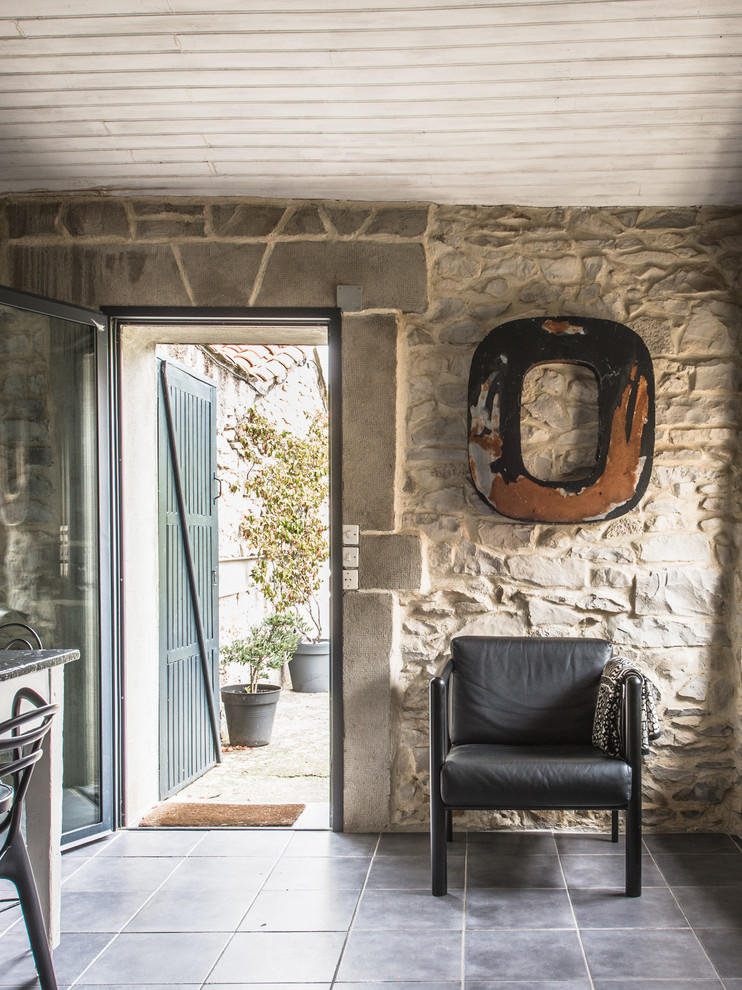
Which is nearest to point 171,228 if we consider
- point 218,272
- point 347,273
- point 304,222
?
point 218,272

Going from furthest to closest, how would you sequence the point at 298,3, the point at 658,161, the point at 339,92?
the point at 658,161
the point at 339,92
the point at 298,3

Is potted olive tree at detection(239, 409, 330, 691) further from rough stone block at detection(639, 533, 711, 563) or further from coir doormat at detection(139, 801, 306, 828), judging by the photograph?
rough stone block at detection(639, 533, 711, 563)

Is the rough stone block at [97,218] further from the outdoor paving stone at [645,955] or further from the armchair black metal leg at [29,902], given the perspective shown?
the outdoor paving stone at [645,955]

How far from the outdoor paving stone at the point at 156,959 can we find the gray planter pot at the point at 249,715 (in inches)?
112

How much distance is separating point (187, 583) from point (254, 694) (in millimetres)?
1158

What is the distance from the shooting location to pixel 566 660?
3.59 meters

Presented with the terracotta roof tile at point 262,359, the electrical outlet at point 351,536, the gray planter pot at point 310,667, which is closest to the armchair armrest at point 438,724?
the electrical outlet at point 351,536

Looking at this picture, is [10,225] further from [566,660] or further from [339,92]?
[566,660]

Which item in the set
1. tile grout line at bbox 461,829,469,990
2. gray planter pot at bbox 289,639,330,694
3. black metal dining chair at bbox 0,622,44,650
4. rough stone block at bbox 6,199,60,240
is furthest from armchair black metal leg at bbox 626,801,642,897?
gray planter pot at bbox 289,639,330,694

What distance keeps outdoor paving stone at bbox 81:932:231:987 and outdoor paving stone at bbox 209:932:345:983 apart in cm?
5

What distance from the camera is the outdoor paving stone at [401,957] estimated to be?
2.54m

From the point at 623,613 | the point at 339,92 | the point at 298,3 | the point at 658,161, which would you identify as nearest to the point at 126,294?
the point at 339,92

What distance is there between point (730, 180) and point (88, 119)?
2.51 m

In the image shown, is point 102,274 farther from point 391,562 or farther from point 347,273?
point 391,562
